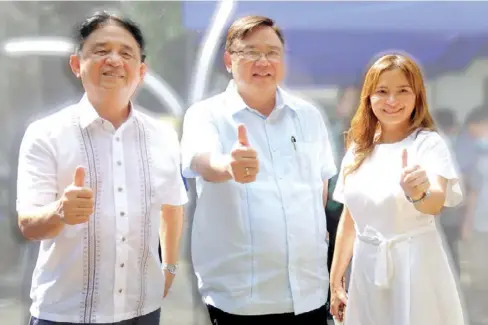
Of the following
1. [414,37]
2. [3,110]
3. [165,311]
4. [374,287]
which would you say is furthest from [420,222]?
[3,110]

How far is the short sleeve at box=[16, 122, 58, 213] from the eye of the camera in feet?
4.95

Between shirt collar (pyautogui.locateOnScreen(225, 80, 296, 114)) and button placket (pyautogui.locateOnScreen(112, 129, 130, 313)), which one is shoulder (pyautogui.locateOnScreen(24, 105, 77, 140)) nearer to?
button placket (pyautogui.locateOnScreen(112, 129, 130, 313))

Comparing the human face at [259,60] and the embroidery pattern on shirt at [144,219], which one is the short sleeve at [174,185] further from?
the human face at [259,60]

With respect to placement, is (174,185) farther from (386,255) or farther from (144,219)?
(386,255)

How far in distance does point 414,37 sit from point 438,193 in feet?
3.28

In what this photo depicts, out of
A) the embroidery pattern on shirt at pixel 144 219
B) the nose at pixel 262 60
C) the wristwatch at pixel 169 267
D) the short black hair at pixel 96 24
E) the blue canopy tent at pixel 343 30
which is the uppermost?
the blue canopy tent at pixel 343 30

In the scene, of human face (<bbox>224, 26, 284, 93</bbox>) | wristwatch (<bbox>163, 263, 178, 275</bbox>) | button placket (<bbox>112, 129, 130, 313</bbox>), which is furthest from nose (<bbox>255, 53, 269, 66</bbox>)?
wristwatch (<bbox>163, 263, 178, 275</bbox>)

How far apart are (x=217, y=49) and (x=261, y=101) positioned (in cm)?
63

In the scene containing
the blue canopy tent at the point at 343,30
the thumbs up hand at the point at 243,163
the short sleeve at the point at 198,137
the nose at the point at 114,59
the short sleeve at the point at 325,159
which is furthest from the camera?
the blue canopy tent at the point at 343,30

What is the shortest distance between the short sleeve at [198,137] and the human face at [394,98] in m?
0.52

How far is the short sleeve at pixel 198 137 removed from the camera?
1.73 m

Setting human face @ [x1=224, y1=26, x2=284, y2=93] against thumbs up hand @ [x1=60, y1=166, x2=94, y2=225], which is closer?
thumbs up hand @ [x1=60, y1=166, x2=94, y2=225]

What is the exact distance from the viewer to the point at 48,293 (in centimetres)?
156

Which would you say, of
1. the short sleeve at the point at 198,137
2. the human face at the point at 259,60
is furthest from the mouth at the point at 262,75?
the short sleeve at the point at 198,137
